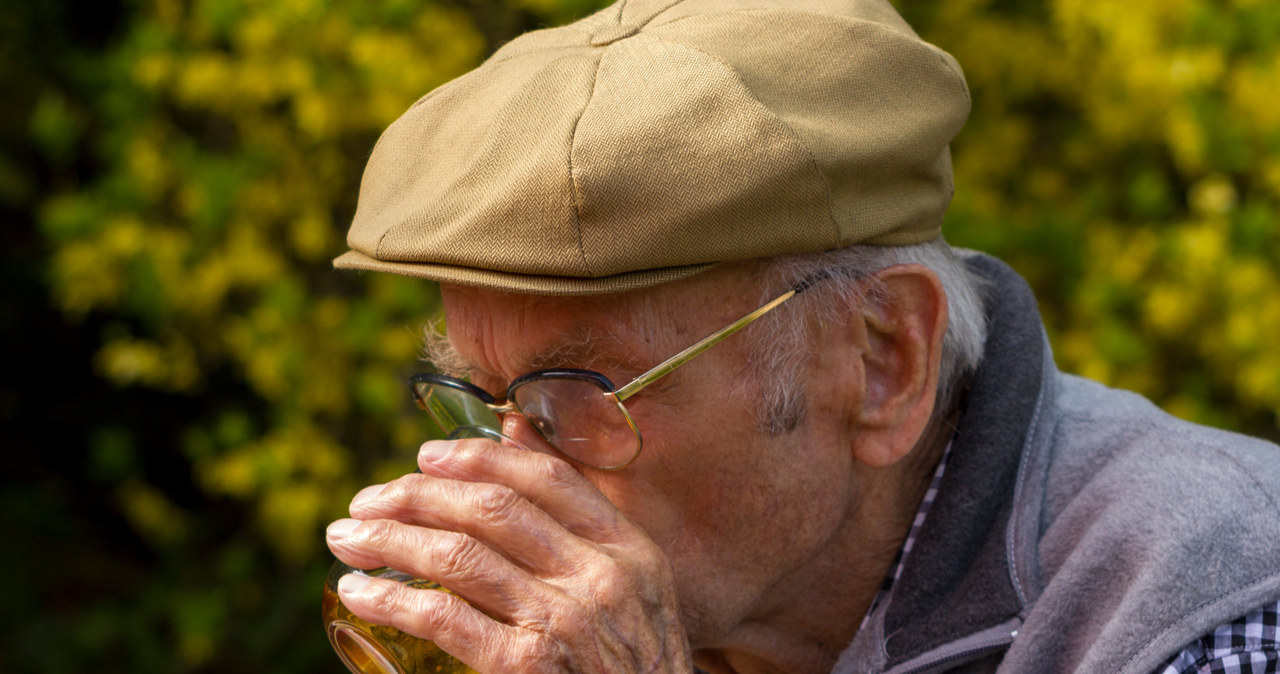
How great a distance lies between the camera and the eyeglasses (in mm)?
1507

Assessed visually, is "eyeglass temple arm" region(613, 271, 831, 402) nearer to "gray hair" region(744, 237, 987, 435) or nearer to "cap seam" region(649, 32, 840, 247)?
"gray hair" region(744, 237, 987, 435)

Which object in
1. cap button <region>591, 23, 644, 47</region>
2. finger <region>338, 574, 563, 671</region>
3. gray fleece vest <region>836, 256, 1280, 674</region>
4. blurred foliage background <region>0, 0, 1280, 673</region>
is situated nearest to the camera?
finger <region>338, 574, 563, 671</region>

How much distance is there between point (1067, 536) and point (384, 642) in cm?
103

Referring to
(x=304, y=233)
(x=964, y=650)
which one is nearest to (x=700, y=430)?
(x=964, y=650)

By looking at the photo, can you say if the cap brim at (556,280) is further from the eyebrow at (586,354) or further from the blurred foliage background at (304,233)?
the blurred foliage background at (304,233)

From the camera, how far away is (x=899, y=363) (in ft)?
5.40

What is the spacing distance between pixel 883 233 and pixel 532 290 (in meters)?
0.53

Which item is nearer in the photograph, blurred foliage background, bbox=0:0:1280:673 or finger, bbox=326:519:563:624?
finger, bbox=326:519:563:624

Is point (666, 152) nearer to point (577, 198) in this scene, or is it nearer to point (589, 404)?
point (577, 198)

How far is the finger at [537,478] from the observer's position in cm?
141

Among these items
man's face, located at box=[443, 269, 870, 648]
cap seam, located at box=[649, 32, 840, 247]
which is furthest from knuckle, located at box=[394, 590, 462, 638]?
cap seam, located at box=[649, 32, 840, 247]

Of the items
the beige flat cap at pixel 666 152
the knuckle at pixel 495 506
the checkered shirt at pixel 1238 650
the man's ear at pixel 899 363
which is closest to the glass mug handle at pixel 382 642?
the knuckle at pixel 495 506

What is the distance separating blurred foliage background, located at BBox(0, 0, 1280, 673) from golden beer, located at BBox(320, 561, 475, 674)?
2.25 m

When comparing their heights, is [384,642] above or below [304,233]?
above
